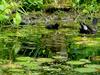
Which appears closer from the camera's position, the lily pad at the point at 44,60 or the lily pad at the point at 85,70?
the lily pad at the point at 85,70

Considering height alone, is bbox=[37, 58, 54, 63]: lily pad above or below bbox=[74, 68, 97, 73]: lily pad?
above

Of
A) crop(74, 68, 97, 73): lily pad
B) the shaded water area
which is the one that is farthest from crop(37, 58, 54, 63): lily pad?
crop(74, 68, 97, 73): lily pad

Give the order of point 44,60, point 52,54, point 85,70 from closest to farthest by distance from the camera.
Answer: point 85,70 → point 44,60 → point 52,54

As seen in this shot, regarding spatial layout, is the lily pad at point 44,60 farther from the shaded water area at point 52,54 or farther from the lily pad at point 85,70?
the lily pad at point 85,70

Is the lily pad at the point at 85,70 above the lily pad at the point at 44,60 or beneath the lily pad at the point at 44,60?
beneath

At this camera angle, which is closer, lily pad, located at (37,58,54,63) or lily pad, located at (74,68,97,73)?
lily pad, located at (74,68,97,73)

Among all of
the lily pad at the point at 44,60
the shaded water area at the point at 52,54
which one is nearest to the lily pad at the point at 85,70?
the shaded water area at the point at 52,54

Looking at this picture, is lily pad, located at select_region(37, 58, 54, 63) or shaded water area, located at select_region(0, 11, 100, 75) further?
lily pad, located at select_region(37, 58, 54, 63)

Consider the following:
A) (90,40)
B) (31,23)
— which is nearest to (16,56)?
(90,40)

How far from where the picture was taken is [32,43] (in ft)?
17.4

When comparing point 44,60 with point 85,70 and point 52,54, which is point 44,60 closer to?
point 52,54

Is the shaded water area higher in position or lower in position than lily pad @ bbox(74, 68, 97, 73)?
higher

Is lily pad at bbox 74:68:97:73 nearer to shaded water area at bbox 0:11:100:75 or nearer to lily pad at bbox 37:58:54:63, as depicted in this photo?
shaded water area at bbox 0:11:100:75

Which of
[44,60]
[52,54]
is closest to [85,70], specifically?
[44,60]
